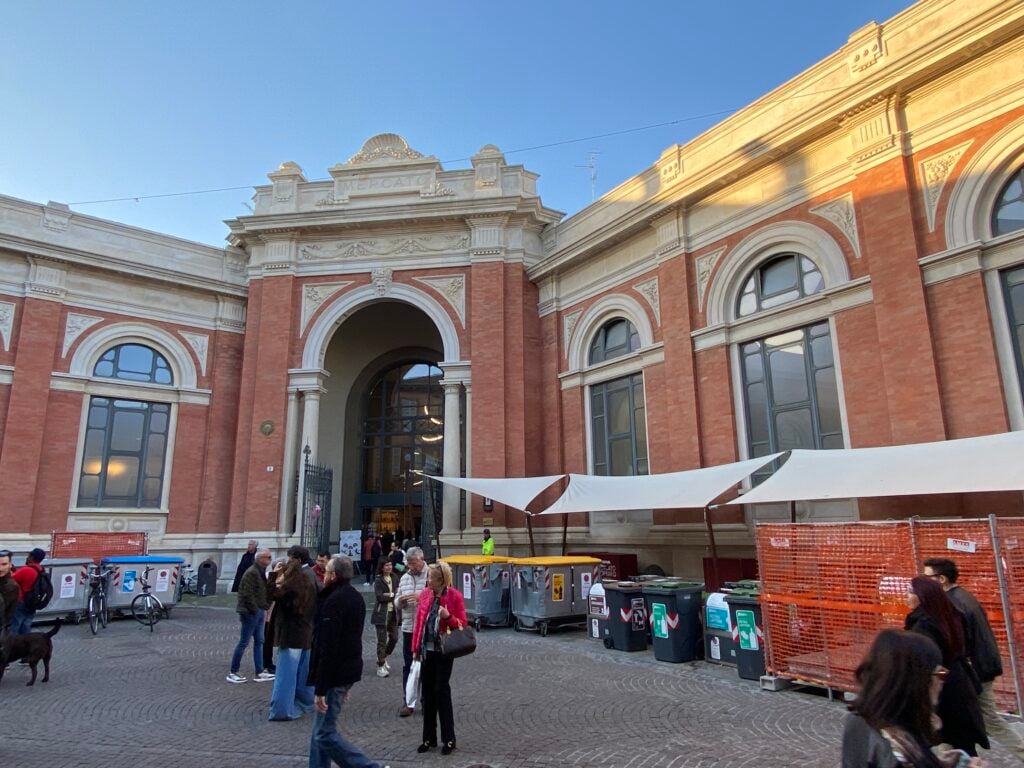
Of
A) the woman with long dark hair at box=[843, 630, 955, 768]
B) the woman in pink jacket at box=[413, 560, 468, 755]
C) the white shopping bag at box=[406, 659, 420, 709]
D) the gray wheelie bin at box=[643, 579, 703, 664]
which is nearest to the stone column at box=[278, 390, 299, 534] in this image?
the gray wheelie bin at box=[643, 579, 703, 664]

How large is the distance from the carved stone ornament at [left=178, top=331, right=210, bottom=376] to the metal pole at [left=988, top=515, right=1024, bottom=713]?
19865 mm

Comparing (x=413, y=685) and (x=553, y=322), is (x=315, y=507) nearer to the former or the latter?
(x=553, y=322)

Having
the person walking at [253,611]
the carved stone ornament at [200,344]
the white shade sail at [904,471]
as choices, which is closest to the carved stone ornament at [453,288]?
the carved stone ornament at [200,344]

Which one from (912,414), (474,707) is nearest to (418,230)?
(912,414)

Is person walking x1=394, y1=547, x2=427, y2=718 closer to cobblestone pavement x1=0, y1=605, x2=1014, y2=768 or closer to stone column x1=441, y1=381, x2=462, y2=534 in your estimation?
cobblestone pavement x1=0, y1=605, x2=1014, y2=768

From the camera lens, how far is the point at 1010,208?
10680mm

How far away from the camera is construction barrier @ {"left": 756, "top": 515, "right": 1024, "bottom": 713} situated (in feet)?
21.1

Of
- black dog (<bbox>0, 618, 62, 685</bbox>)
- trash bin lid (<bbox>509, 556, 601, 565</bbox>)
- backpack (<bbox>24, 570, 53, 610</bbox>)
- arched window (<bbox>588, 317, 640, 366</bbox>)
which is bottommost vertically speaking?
black dog (<bbox>0, 618, 62, 685</bbox>)

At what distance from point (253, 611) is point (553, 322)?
12361mm

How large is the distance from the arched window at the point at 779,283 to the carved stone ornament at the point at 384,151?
1116 cm

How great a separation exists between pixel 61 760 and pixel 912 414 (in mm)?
11684

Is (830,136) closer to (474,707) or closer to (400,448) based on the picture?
(474,707)

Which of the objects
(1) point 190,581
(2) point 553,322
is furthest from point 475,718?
(1) point 190,581

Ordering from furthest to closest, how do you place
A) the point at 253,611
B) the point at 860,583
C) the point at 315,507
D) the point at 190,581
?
the point at 315,507 < the point at 190,581 < the point at 253,611 < the point at 860,583
